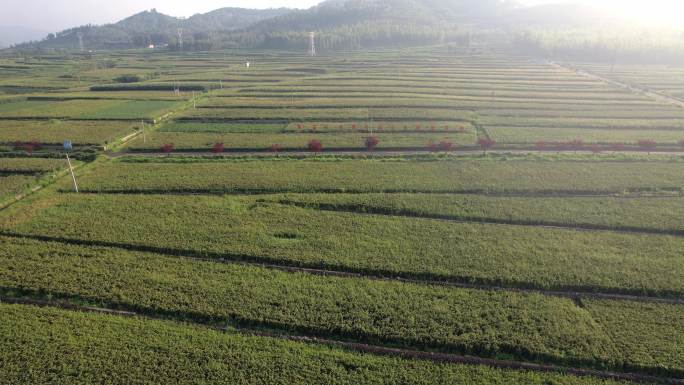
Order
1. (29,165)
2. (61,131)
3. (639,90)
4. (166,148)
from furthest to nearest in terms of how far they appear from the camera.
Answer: (639,90) → (61,131) → (166,148) → (29,165)

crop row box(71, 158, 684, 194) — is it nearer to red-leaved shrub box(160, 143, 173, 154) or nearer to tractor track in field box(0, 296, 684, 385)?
red-leaved shrub box(160, 143, 173, 154)

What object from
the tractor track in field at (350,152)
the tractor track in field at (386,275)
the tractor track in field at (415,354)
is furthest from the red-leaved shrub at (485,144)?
the tractor track in field at (415,354)

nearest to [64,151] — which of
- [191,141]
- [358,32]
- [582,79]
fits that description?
[191,141]

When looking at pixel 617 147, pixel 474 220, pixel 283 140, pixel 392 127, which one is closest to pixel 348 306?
pixel 474 220

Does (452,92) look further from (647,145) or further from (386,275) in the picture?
A: (386,275)

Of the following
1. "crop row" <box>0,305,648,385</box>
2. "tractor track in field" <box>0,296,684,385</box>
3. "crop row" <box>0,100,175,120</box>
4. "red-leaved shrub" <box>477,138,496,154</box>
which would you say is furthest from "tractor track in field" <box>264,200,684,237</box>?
"crop row" <box>0,100,175,120</box>

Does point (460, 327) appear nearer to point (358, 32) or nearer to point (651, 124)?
point (651, 124)

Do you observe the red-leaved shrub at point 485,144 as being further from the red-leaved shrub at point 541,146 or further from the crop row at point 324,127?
the crop row at point 324,127
